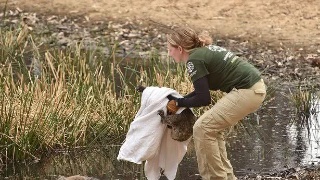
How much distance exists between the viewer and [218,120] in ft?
20.5

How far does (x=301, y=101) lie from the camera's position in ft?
31.8

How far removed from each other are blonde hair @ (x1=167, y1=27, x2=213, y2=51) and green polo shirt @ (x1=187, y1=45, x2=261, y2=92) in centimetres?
5

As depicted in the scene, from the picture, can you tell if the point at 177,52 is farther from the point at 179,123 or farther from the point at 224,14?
the point at 224,14

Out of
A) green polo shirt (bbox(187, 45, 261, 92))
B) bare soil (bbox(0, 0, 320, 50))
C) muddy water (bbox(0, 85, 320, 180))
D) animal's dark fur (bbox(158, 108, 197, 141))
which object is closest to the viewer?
green polo shirt (bbox(187, 45, 261, 92))

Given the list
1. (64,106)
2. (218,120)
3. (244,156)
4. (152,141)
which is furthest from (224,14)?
(218,120)

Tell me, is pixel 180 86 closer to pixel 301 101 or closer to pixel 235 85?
pixel 301 101

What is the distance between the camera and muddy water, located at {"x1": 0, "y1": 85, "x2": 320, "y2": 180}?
7.54m

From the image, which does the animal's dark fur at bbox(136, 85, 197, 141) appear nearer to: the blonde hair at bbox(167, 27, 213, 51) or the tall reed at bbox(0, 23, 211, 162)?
the blonde hair at bbox(167, 27, 213, 51)

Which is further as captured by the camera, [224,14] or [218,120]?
[224,14]

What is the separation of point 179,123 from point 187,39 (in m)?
0.63

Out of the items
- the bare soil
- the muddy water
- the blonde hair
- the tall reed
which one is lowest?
the bare soil

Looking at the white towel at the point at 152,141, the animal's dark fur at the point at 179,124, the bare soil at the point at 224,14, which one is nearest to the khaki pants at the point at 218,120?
the animal's dark fur at the point at 179,124

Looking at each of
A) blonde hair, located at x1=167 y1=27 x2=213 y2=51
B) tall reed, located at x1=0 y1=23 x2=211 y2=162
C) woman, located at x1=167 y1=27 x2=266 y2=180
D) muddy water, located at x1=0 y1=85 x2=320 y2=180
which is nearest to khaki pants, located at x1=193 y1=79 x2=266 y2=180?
woman, located at x1=167 y1=27 x2=266 y2=180

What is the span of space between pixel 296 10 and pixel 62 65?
723 cm
